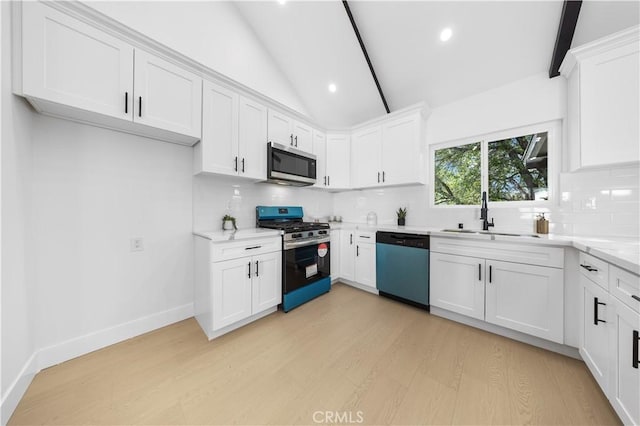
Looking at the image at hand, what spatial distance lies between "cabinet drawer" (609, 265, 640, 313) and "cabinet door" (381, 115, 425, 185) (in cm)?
178

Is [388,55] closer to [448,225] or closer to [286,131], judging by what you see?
[286,131]

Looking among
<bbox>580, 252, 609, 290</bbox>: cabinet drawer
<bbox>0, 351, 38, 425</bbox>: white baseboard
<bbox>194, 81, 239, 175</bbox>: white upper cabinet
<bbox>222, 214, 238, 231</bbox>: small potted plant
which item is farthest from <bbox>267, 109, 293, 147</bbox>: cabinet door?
<bbox>580, 252, 609, 290</bbox>: cabinet drawer

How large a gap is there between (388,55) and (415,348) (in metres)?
3.31

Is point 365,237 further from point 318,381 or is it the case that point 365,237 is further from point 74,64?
point 74,64

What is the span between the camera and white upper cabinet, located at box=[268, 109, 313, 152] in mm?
2613

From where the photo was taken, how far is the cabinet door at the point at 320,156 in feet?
10.6

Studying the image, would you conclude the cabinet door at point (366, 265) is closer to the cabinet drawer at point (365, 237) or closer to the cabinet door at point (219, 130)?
the cabinet drawer at point (365, 237)

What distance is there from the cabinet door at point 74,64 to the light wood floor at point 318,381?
189cm

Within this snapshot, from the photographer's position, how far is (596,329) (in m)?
1.36

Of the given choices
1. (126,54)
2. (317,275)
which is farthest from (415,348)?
(126,54)

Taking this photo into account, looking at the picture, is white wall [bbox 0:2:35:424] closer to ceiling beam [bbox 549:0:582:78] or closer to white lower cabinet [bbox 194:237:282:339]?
white lower cabinet [bbox 194:237:282:339]

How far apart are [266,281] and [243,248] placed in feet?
1.53

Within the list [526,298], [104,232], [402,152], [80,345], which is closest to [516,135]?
[402,152]

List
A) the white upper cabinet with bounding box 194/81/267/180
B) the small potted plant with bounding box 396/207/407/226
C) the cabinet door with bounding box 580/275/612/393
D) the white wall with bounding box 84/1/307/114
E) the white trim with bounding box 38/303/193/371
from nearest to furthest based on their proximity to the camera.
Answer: the cabinet door with bounding box 580/275/612/393 < the white trim with bounding box 38/303/193/371 < the white wall with bounding box 84/1/307/114 < the white upper cabinet with bounding box 194/81/267/180 < the small potted plant with bounding box 396/207/407/226
